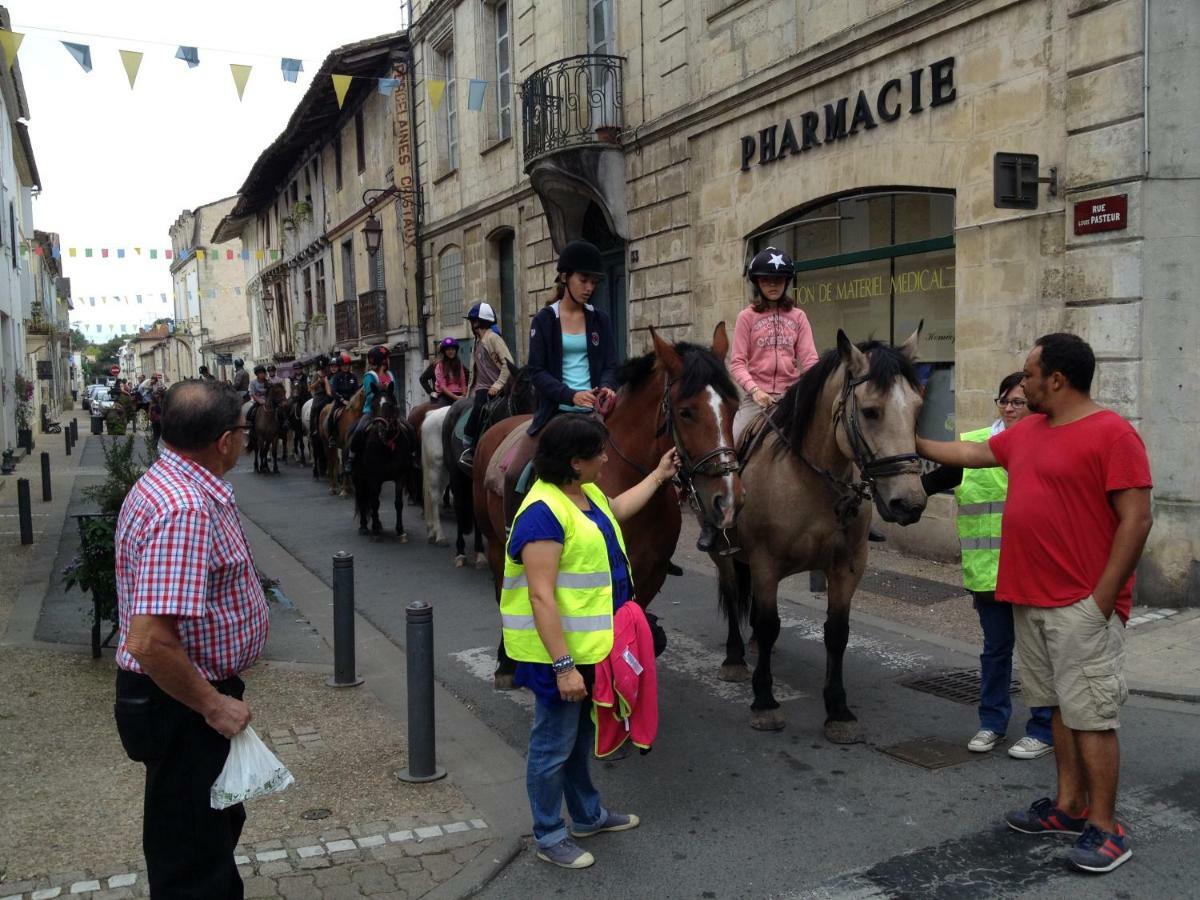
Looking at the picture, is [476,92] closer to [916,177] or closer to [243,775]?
[916,177]

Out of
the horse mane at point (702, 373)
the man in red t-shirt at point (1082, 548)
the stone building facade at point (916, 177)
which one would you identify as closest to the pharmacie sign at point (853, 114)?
the stone building facade at point (916, 177)

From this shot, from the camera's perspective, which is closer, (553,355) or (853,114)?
(553,355)

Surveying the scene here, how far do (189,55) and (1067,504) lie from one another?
10966 millimetres

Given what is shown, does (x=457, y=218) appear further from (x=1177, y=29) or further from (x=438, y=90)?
(x=1177, y=29)

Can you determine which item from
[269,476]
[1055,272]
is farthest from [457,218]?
[1055,272]

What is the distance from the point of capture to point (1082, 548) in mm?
3592

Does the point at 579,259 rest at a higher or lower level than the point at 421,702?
higher

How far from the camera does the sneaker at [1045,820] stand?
3.91 metres

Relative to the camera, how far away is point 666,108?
1332cm

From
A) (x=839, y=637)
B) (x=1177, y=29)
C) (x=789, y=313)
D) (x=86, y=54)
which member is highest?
(x=86, y=54)

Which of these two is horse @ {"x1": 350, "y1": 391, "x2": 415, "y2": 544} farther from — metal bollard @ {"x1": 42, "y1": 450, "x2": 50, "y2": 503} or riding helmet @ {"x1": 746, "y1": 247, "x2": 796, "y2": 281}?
riding helmet @ {"x1": 746, "y1": 247, "x2": 796, "y2": 281}

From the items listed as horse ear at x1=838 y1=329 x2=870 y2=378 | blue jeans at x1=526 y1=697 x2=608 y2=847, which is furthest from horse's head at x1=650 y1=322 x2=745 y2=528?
blue jeans at x1=526 y1=697 x2=608 y2=847

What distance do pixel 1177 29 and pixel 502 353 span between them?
6.24 metres

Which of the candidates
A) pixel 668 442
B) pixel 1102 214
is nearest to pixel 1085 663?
pixel 668 442
